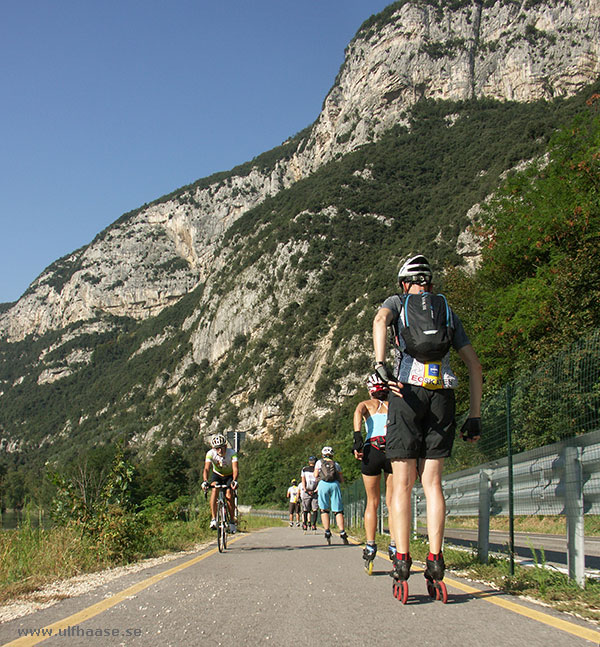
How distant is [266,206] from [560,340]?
128023mm

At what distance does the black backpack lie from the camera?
14.0 feet

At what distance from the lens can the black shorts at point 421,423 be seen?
422 centimetres

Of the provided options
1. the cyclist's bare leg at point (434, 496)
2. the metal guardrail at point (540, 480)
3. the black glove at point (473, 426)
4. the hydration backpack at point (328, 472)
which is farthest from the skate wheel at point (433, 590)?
the hydration backpack at point (328, 472)

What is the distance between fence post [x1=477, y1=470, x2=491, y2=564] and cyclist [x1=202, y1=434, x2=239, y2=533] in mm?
4446

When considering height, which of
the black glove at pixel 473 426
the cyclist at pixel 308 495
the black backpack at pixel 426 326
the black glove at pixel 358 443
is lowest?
the cyclist at pixel 308 495

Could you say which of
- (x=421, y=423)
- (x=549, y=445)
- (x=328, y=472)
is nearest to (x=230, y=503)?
(x=328, y=472)

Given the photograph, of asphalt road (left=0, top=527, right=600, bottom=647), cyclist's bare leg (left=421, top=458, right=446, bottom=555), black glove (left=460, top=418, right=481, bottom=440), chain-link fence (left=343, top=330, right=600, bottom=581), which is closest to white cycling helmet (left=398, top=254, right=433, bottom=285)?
black glove (left=460, top=418, right=481, bottom=440)

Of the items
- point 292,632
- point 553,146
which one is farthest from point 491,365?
point 292,632

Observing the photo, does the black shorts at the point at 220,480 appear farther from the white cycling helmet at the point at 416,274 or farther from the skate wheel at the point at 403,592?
the white cycling helmet at the point at 416,274

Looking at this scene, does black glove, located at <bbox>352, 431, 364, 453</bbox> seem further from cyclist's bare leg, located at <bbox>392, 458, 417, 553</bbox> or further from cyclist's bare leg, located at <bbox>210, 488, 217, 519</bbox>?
cyclist's bare leg, located at <bbox>210, 488, 217, 519</bbox>

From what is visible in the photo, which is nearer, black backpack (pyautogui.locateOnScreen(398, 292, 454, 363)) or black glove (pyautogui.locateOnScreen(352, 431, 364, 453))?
black backpack (pyautogui.locateOnScreen(398, 292, 454, 363))

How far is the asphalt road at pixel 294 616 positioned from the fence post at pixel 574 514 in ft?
1.77

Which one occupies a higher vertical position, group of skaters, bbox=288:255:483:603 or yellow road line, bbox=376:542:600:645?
group of skaters, bbox=288:255:483:603

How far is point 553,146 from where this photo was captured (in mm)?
27891
